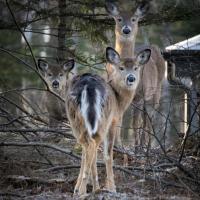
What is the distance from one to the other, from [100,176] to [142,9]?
3422 millimetres

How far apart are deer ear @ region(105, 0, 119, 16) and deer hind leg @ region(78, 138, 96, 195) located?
3930 mm

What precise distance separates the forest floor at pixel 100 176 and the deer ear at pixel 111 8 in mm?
2663

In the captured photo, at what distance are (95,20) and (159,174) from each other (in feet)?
11.2

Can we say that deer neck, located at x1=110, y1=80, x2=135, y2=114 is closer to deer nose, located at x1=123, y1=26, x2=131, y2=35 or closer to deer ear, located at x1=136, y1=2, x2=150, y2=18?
deer nose, located at x1=123, y1=26, x2=131, y2=35

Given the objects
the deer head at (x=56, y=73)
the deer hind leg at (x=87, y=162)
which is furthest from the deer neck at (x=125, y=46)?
the deer hind leg at (x=87, y=162)

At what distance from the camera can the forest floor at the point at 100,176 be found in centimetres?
970

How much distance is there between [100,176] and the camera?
10.7 meters

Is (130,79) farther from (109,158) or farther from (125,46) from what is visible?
(125,46)

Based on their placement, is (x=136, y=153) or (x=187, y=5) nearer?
(x=136, y=153)

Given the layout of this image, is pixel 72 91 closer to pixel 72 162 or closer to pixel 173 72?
pixel 72 162

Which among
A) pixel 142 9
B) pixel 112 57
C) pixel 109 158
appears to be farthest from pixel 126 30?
pixel 109 158

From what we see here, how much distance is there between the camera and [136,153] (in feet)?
37.9

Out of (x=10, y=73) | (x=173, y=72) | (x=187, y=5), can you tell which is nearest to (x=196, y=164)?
(x=173, y=72)

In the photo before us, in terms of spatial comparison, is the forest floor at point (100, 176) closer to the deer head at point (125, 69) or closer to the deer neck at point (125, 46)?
the deer head at point (125, 69)
